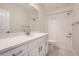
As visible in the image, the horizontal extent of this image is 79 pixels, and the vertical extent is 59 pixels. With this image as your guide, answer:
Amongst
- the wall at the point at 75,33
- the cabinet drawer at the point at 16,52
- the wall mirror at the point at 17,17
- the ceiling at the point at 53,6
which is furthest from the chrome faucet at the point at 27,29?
the wall at the point at 75,33

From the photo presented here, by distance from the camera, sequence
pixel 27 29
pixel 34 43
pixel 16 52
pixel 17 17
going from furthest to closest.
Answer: pixel 27 29, pixel 17 17, pixel 34 43, pixel 16 52

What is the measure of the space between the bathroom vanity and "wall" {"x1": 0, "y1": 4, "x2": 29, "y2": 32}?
6.2 inches

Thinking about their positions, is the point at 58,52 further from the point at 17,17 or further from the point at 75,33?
the point at 17,17

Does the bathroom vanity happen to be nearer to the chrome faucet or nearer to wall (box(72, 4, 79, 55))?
the chrome faucet

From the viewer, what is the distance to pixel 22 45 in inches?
53.9

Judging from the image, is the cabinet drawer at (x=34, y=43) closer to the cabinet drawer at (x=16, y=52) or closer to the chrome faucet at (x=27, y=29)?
the cabinet drawer at (x=16, y=52)

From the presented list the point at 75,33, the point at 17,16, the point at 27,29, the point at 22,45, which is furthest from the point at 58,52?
the point at 17,16

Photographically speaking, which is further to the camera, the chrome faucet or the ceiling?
the chrome faucet

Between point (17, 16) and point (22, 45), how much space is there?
880mm

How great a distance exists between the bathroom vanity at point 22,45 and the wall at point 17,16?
156mm

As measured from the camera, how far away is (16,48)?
124cm

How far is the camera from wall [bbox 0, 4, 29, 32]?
1.94 meters

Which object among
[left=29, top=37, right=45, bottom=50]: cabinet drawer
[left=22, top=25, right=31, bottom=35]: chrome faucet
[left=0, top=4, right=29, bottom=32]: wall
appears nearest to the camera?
[left=29, top=37, right=45, bottom=50]: cabinet drawer

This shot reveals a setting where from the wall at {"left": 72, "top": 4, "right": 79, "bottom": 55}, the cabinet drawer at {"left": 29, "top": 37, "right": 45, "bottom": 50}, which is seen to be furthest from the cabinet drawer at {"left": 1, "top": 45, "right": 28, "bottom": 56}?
the wall at {"left": 72, "top": 4, "right": 79, "bottom": 55}
